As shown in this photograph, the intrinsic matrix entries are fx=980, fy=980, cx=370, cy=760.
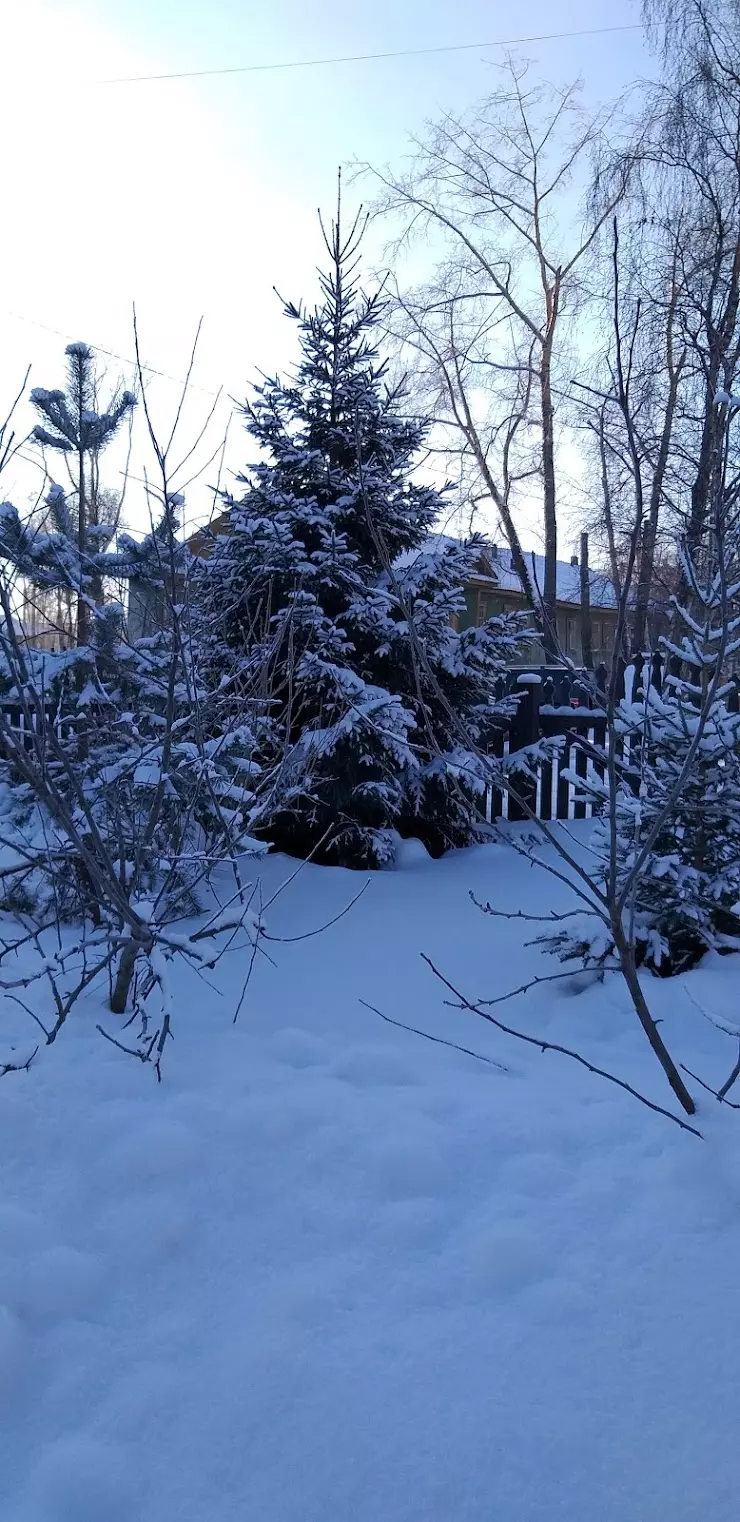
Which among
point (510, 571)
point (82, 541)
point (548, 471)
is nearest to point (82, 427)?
point (82, 541)

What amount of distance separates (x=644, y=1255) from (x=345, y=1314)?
0.58 metres

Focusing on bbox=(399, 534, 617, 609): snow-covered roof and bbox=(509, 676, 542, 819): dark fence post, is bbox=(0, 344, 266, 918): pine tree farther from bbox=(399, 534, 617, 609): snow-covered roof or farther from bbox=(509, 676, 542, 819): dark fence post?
bbox=(509, 676, 542, 819): dark fence post

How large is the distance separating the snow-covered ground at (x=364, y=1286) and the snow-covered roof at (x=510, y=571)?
128cm

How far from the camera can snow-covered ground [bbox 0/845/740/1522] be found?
1412 millimetres

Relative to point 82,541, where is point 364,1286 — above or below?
below

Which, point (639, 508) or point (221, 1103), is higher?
point (639, 508)

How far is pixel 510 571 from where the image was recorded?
663 inches

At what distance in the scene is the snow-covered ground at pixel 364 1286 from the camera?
141 centimetres

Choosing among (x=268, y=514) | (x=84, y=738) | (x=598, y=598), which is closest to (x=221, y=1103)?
(x=84, y=738)

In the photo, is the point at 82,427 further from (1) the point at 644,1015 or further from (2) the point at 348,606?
(1) the point at 644,1015

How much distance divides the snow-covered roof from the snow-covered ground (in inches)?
50.4

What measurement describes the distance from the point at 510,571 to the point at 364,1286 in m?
Result: 15.8

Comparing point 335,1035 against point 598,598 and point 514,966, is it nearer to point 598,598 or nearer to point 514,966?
point 514,966

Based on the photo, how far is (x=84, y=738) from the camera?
3.93 meters
